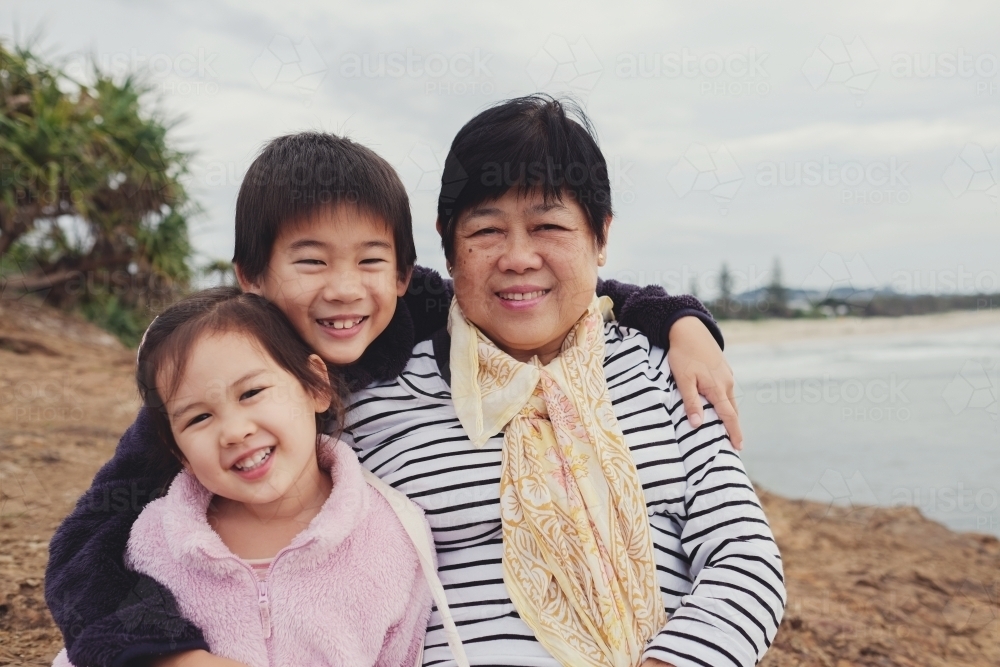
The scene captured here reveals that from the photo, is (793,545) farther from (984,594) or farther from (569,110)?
(569,110)

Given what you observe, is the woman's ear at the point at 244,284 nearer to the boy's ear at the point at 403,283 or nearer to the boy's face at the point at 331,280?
the boy's face at the point at 331,280

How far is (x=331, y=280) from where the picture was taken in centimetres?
176

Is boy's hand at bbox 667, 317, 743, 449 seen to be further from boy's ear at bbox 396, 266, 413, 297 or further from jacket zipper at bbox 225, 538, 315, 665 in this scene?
jacket zipper at bbox 225, 538, 315, 665

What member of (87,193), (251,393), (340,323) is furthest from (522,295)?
(87,193)

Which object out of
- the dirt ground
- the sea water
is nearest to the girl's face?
the dirt ground

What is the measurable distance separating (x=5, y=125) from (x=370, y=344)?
8385 millimetres

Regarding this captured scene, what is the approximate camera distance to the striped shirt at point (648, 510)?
157cm

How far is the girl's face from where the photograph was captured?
1.55 m

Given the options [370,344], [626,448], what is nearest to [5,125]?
[370,344]

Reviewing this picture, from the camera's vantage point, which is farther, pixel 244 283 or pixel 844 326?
pixel 844 326

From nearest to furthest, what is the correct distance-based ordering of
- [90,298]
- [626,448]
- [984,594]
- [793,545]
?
1. [626,448]
2. [984,594]
3. [793,545]
4. [90,298]

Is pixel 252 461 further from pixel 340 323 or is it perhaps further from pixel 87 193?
pixel 87 193

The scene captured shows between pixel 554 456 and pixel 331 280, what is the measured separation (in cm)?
66

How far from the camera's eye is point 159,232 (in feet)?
33.8
